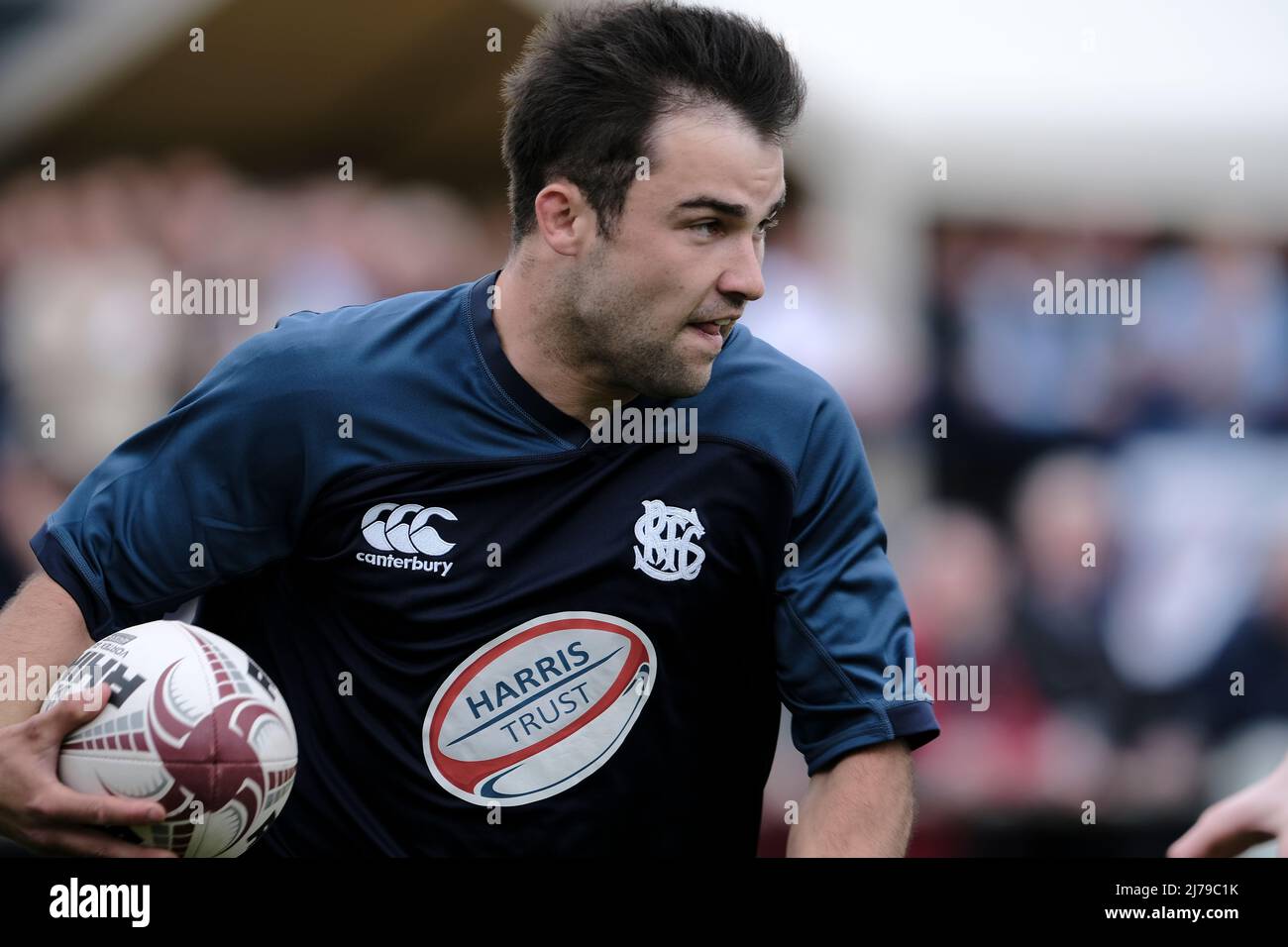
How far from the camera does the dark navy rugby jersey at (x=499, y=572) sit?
3158mm

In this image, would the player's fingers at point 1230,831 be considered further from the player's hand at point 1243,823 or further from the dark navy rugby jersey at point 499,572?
the dark navy rugby jersey at point 499,572

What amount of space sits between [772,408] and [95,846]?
62.5 inches

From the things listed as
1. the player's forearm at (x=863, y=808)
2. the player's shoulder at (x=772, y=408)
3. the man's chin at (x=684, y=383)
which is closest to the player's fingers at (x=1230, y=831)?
the player's forearm at (x=863, y=808)

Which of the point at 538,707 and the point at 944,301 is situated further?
the point at 944,301

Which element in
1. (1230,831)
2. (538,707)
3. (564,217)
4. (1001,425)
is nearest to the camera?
(538,707)

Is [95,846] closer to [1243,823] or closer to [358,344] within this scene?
[358,344]

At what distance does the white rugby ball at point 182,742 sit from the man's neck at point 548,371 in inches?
34.1

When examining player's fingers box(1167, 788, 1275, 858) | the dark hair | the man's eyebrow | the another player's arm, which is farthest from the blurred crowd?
the another player's arm

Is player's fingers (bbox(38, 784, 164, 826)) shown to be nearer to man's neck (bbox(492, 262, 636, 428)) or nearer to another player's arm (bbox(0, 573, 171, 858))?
another player's arm (bbox(0, 573, 171, 858))

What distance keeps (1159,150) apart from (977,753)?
2.89 meters

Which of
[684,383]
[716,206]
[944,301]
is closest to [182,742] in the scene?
[684,383]

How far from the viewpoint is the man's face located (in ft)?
10.1

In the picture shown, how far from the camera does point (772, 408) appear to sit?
10.7 feet

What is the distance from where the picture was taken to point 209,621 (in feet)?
11.0
